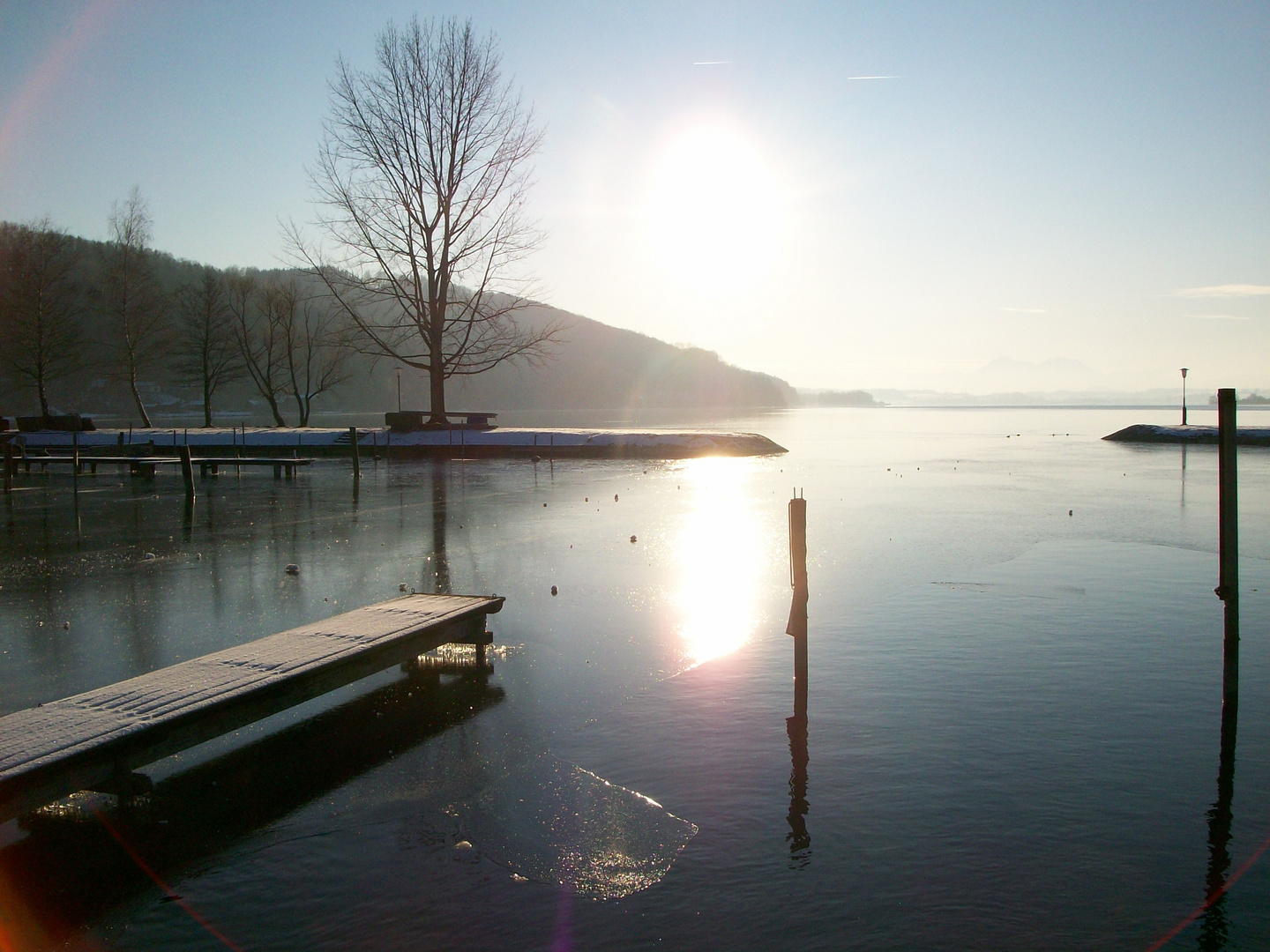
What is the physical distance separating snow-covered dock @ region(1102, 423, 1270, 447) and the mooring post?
151 ft

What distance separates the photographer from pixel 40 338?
50.1 m

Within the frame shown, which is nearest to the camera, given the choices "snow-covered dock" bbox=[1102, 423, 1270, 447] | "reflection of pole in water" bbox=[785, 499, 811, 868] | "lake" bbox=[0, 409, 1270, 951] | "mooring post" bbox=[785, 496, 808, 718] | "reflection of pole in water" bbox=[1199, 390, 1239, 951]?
"lake" bbox=[0, 409, 1270, 951]

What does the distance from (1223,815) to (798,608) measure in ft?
9.43

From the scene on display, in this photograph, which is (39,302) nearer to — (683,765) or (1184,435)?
(683,765)

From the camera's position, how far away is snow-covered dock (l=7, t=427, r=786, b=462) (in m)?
36.9

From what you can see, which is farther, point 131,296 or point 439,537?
point 131,296

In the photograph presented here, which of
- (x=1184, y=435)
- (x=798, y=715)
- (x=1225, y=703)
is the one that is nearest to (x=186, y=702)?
(x=798, y=715)

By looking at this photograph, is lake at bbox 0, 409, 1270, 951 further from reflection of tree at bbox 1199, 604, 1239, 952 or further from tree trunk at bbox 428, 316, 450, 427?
tree trunk at bbox 428, 316, 450, 427

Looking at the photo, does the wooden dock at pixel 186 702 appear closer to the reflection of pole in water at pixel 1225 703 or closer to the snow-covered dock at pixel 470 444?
the reflection of pole in water at pixel 1225 703

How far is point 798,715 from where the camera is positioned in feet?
21.0

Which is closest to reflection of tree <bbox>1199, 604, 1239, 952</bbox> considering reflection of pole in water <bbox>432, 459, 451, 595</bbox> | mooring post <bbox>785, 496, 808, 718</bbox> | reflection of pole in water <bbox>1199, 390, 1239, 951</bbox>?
reflection of pole in water <bbox>1199, 390, 1239, 951</bbox>

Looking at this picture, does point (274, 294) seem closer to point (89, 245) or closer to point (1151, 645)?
point (1151, 645)

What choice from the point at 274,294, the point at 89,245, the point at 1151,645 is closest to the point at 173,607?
the point at 1151,645

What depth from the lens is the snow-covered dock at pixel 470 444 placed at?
36.9m
